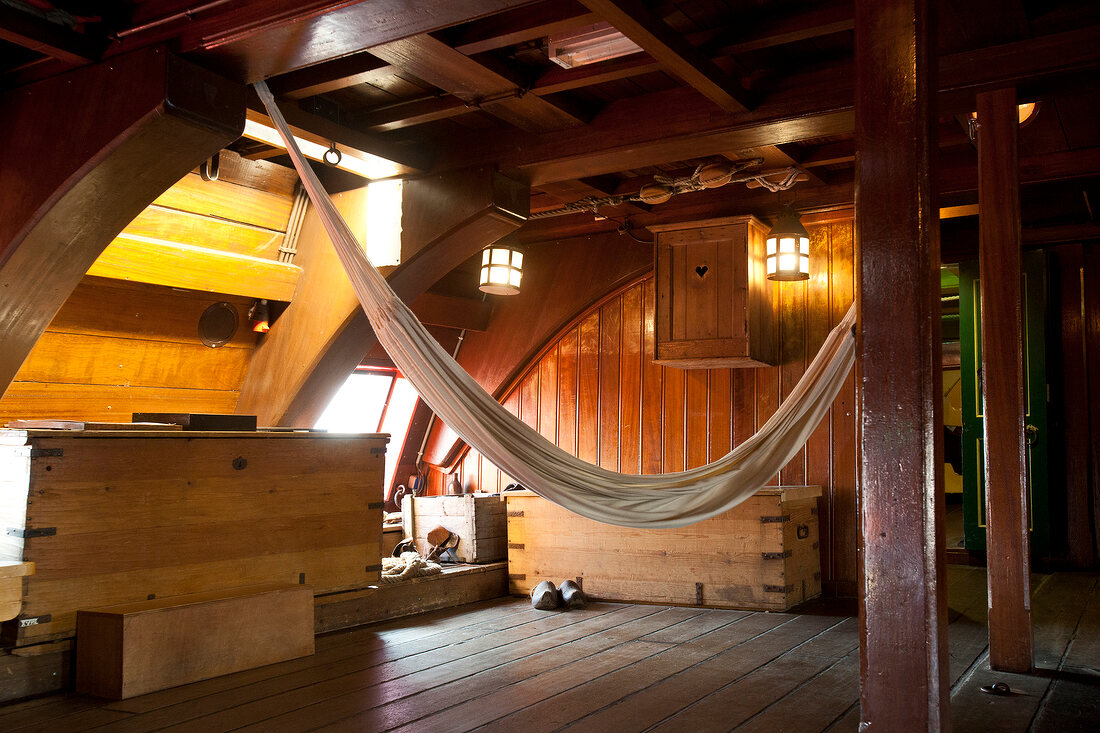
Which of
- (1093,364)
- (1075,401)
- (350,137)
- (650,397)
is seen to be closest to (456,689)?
(350,137)

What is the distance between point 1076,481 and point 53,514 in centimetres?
535

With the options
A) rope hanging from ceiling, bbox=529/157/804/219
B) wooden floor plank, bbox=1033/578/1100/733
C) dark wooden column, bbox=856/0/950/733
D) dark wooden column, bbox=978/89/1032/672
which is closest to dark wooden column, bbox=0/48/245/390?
dark wooden column, bbox=856/0/950/733

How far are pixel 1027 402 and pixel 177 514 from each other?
187 inches

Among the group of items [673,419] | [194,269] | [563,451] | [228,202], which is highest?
[228,202]

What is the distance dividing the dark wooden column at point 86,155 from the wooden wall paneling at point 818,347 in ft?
11.0

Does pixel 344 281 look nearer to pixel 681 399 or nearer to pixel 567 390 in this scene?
pixel 567 390

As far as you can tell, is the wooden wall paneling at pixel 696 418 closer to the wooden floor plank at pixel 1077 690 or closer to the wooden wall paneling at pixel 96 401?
the wooden floor plank at pixel 1077 690

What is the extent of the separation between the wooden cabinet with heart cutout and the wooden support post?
3.82 feet

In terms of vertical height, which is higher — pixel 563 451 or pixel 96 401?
pixel 96 401

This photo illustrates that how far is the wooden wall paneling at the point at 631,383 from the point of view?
5.60 metres

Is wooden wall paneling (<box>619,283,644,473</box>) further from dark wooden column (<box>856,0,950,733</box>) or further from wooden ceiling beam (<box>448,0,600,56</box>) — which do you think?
dark wooden column (<box>856,0,950,733</box>)

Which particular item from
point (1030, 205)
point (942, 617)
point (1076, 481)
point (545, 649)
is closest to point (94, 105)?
point (545, 649)

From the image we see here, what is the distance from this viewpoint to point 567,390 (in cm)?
591

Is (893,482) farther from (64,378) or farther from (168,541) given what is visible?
(64,378)
